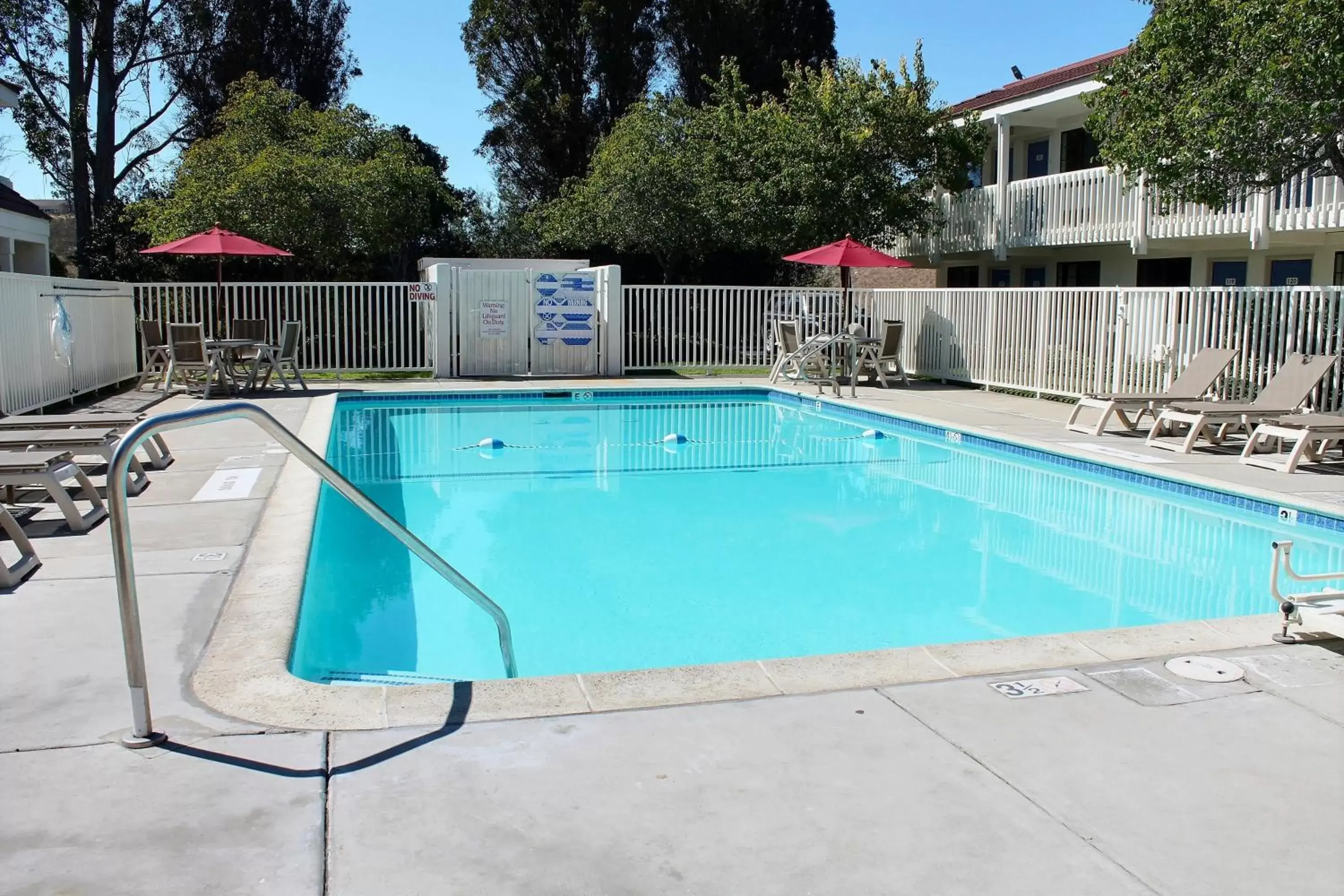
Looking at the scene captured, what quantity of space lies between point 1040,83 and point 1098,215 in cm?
437

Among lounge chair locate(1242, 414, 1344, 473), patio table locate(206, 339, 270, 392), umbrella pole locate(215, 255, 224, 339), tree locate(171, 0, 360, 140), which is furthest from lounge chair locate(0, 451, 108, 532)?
tree locate(171, 0, 360, 140)

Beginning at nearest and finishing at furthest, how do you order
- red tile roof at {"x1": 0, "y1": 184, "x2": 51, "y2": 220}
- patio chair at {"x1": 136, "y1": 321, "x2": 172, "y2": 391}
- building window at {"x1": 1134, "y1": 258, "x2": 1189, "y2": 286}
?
patio chair at {"x1": 136, "y1": 321, "x2": 172, "y2": 391}
building window at {"x1": 1134, "y1": 258, "x2": 1189, "y2": 286}
red tile roof at {"x1": 0, "y1": 184, "x2": 51, "y2": 220}

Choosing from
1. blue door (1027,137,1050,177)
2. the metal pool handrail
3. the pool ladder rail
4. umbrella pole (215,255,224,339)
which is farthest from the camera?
blue door (1027,137,1050,177)

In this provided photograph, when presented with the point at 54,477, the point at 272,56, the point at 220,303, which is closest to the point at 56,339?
the point at 220,303

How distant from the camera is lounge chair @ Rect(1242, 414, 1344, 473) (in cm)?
908

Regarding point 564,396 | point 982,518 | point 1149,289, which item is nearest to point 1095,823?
point 982,518

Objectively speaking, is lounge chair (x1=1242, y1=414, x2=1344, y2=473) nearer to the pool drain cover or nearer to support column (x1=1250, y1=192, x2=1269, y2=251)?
the pool drain cover

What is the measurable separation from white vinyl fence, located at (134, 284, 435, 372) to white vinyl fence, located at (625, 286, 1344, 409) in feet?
12.2

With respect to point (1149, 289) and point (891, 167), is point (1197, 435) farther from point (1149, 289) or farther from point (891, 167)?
point (891, 167)

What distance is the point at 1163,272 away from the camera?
2048cm

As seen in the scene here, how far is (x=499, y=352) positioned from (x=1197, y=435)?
11.3 m

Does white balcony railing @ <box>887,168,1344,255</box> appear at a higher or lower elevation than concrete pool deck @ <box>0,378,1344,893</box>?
higher

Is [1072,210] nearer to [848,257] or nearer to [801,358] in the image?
[848,257]

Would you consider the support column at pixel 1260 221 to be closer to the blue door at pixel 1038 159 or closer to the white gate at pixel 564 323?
the blue door at pixel 1038 159
